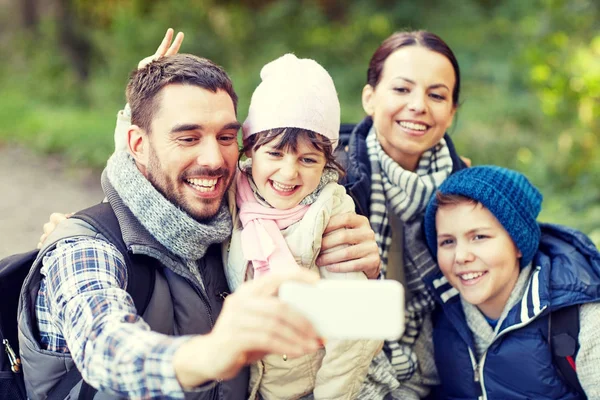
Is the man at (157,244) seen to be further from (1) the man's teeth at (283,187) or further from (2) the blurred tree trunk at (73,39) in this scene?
(2) the blurred tree trunk at (73,39)

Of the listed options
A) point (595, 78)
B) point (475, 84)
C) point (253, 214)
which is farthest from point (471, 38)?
point (253, 214)

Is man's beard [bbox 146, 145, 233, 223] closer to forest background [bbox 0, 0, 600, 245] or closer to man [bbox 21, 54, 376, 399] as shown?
man [bbox 21, 54, 376, 399]

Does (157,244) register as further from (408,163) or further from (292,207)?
(408,163)

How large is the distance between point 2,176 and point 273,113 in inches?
236

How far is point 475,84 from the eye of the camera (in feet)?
35.1

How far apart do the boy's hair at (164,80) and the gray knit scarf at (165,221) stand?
229 mm

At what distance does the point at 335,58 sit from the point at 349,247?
28.8 feet

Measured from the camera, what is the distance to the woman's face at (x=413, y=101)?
3.46 metres

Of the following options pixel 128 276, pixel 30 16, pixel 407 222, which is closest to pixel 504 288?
pixel 407 222

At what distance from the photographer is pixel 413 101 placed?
345cm

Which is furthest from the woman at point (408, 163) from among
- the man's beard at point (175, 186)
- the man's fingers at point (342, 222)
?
the man's beard at point (175, 186)

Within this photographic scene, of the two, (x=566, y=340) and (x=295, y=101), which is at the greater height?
(x=295, y=101)

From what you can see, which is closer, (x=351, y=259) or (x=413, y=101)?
(x=351, y=259)

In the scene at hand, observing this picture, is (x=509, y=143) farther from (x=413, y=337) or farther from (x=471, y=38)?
(x=413, y=337)
